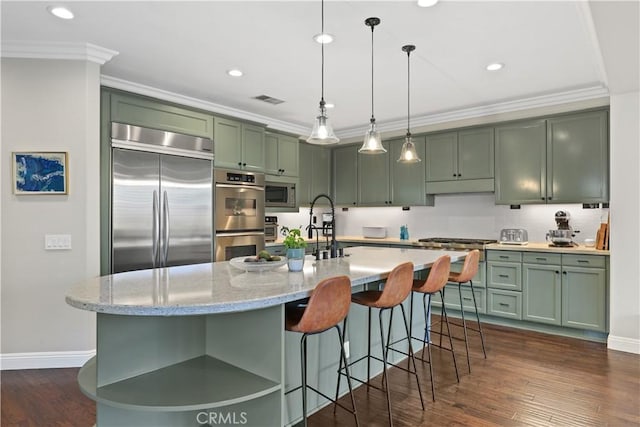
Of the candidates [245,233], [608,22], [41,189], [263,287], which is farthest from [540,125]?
[41,189]

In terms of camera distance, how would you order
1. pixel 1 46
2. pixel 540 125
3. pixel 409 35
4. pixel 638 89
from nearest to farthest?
pixel 409 35 < pixel 1 46 < pixel 638 89 < pixel 540 125

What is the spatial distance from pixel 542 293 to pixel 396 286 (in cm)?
259

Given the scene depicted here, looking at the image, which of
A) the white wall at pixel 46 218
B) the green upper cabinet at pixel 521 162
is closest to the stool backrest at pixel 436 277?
the green upper cabinet at pixel 521 162

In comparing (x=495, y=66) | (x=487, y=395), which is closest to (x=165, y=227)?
(x=487, y=395)

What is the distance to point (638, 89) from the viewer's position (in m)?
3.51

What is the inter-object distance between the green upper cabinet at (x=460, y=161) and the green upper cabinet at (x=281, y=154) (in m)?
1.82

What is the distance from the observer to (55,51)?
3.11 m

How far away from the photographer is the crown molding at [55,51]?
304 centimetres

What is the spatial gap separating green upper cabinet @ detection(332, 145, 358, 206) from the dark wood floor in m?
3.04

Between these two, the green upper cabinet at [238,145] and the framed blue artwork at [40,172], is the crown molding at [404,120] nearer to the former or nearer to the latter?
the green upper cabinet at [238,145]

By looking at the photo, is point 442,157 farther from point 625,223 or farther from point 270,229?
point 270,229

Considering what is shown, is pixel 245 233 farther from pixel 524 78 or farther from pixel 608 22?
pixel 608 22

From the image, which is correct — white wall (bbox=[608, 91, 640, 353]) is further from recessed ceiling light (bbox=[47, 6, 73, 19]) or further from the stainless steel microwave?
recessed ceiling light (bbox=[47, 6, 73, 19])

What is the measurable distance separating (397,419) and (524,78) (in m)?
3.20
